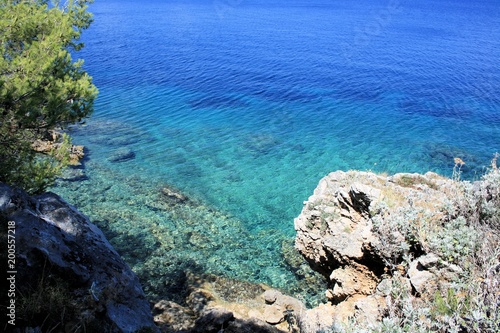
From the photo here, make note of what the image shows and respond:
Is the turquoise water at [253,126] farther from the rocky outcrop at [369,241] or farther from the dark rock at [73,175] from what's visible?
the rocky outcrop at [369,241]

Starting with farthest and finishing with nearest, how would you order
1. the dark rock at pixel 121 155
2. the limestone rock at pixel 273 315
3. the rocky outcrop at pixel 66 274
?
1. the dark rock at pixel 121 155
2. the limestone rock at pixel 273 315
3. the rocky outcrop at pixel 66 274

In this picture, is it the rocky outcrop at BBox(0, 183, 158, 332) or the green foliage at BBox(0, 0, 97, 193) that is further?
the green foliage at BBox(0, 0, 97, 193)

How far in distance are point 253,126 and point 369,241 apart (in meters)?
23.6

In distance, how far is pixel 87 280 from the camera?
8703mm

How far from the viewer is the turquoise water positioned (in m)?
18.5

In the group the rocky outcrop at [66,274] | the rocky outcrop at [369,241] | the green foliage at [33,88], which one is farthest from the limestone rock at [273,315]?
the green foliage at [33,88]

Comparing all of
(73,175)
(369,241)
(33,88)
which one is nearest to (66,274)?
(33,88)

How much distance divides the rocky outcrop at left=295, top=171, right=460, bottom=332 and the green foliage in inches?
389

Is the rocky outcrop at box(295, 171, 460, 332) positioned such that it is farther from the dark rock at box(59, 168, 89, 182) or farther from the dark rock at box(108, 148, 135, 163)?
the dark rock at box(108, 148, 135, 163)

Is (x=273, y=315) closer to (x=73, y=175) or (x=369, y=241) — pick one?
(x=369, y=241)

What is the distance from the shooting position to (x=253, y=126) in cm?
3350

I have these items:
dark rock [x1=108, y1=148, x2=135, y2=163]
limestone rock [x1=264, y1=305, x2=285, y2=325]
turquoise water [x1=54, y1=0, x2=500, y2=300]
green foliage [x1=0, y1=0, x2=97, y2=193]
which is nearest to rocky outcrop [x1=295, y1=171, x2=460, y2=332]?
limestone rock [x1=264, y1=305, x2=285, y2=325]

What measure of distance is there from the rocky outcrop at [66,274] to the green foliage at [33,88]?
1457mm

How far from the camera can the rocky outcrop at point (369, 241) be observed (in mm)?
8812
